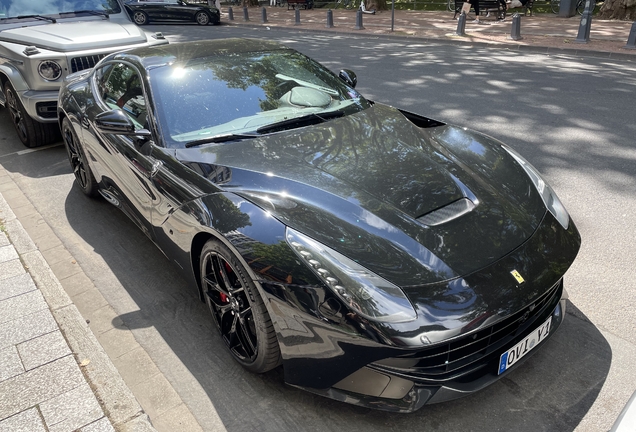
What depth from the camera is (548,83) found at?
27.4 feet

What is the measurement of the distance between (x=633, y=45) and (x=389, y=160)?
36.7 feet

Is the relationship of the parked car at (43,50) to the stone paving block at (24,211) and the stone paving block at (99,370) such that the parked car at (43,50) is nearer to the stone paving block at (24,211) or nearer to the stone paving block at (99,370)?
the stone paving block at (24,211)

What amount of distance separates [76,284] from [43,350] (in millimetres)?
897

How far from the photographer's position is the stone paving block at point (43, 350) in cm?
281

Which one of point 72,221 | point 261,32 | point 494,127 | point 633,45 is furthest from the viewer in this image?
point 261,32

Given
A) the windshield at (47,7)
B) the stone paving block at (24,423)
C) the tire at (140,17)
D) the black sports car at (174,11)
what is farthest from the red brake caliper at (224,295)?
the tire at (140,17)

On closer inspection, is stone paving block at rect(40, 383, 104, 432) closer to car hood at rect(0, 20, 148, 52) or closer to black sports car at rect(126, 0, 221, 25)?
car hood at rect(0, 20, 148, 52)

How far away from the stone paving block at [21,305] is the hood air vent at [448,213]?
2383mm

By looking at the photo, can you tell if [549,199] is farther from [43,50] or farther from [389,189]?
[43,50]

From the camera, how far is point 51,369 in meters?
2.74

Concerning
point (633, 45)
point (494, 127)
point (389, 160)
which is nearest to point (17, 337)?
point (389, 160)

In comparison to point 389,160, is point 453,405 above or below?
below

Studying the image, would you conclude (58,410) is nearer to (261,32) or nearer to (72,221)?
(72,221)

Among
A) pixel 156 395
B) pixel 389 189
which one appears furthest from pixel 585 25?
pixel 156 395
